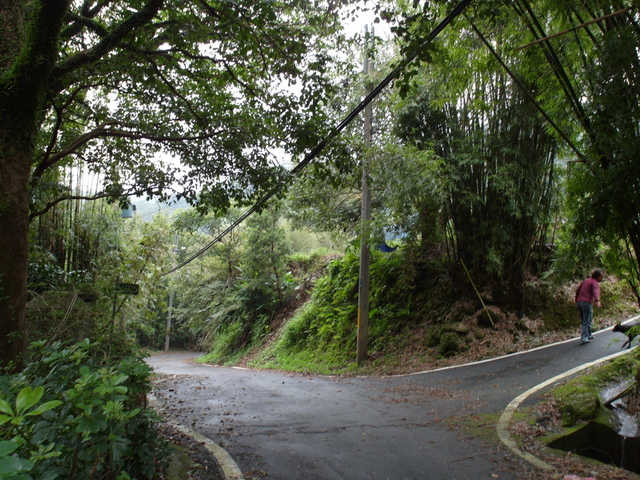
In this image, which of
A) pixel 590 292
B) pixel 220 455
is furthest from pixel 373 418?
pixel 590 292

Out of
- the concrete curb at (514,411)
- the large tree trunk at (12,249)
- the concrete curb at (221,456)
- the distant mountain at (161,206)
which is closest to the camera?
the large tree trunk at (12,249)

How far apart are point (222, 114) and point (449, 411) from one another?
5.89 metres

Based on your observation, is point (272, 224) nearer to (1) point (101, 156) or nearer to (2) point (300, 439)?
(1) point (101, 156)

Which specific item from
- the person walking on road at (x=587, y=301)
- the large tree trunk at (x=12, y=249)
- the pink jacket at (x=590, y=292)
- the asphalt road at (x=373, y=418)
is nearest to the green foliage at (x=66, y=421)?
the large tree trunk at (x=12, y=249)

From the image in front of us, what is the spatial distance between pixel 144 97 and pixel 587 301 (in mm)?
9834

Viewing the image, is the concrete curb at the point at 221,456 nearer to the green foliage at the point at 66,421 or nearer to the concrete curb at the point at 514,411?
the green foliage at the point at 66,421

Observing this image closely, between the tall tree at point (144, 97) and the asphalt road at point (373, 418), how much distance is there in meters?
3.03

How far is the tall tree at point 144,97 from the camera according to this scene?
4371mm

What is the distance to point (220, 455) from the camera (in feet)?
16.6

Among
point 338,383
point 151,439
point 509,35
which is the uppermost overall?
point 509,35

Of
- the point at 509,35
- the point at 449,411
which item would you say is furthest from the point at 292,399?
the point at 509,35

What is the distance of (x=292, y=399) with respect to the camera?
852 cm

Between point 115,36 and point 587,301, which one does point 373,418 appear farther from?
point 587,301

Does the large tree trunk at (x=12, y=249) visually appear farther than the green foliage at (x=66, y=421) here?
Yes
